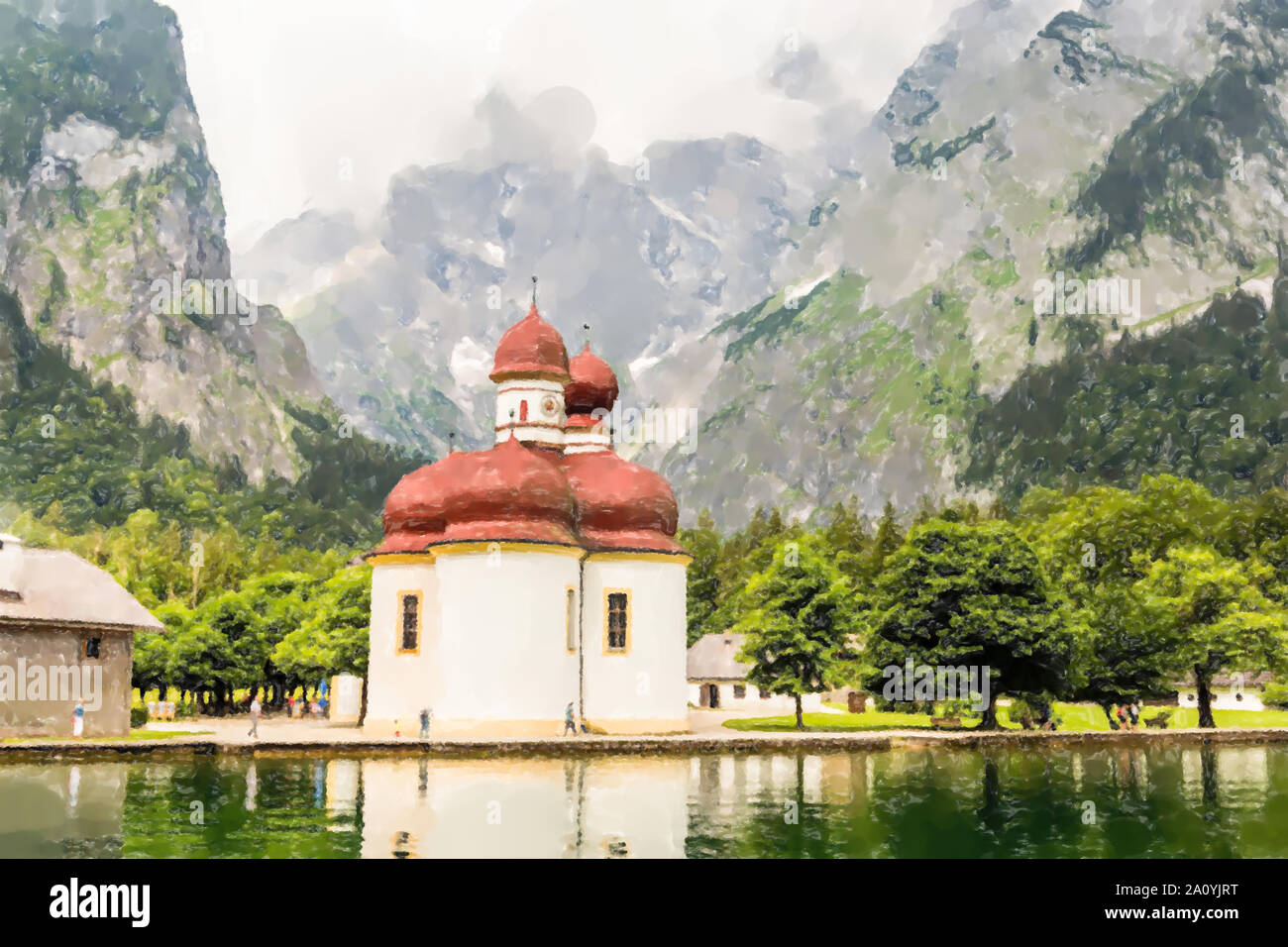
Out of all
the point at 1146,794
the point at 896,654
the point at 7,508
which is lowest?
the point at 1146,794

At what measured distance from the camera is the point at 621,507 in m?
51.9

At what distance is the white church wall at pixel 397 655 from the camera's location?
5012 centimetres

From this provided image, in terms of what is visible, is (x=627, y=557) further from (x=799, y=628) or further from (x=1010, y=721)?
(x=1010, y=721)

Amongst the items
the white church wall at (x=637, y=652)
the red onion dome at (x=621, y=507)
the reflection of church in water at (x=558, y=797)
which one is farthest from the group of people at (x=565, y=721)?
the red onion dome at (x=621, y=507)

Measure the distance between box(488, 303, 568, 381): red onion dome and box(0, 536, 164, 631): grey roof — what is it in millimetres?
17980

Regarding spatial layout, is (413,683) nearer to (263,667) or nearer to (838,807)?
(263,667)

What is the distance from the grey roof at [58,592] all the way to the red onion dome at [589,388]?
823 inches

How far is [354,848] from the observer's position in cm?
2088

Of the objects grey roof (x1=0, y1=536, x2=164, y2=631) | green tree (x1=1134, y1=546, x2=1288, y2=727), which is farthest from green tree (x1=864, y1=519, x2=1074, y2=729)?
grey roof (x1=0, y1=536, x2=164, y2=631)

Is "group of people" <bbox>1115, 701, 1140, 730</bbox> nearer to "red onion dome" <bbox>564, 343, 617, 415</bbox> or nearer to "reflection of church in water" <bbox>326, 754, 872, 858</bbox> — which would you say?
"reflection of church in water" <bbox>326, 754, 872, 858</bbox>

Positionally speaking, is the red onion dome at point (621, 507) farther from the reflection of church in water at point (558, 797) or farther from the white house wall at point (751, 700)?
the white house wall at point (751, 700)

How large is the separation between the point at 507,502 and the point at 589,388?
11815mm
